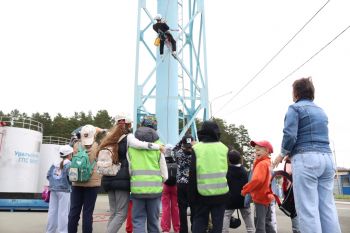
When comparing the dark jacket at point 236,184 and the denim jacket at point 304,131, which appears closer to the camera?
the denim jacket at point 304,131

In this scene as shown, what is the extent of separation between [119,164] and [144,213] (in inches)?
27.3

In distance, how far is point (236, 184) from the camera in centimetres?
527

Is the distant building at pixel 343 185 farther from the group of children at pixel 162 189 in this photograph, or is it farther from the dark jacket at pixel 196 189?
the dark jacket at pixel 196 189

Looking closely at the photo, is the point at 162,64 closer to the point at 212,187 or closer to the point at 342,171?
the point at 212,187

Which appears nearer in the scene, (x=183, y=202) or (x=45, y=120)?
(x=183, y=202)

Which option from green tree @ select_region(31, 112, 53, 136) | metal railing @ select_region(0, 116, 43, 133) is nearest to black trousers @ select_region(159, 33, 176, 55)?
metal railing @ select_region(0, 116, 43, 133)

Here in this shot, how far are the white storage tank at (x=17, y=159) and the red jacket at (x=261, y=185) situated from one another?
1227 centimetres

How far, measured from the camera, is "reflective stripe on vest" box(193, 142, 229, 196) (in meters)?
4.00

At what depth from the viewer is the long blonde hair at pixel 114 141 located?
446cm

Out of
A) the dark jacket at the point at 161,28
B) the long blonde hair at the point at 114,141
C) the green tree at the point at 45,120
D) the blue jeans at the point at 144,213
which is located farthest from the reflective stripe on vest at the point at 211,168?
the green tree at the point at 45,120

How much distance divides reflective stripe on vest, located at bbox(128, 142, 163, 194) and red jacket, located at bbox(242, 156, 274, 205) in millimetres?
1224

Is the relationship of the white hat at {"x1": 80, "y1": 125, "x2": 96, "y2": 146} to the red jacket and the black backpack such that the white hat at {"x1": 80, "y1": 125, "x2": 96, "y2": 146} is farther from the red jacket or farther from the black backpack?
the black backpack

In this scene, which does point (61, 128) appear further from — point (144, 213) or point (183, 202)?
point (144, 213)

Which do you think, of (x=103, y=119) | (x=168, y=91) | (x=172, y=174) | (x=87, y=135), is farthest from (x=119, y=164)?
(x=103, y=119)
